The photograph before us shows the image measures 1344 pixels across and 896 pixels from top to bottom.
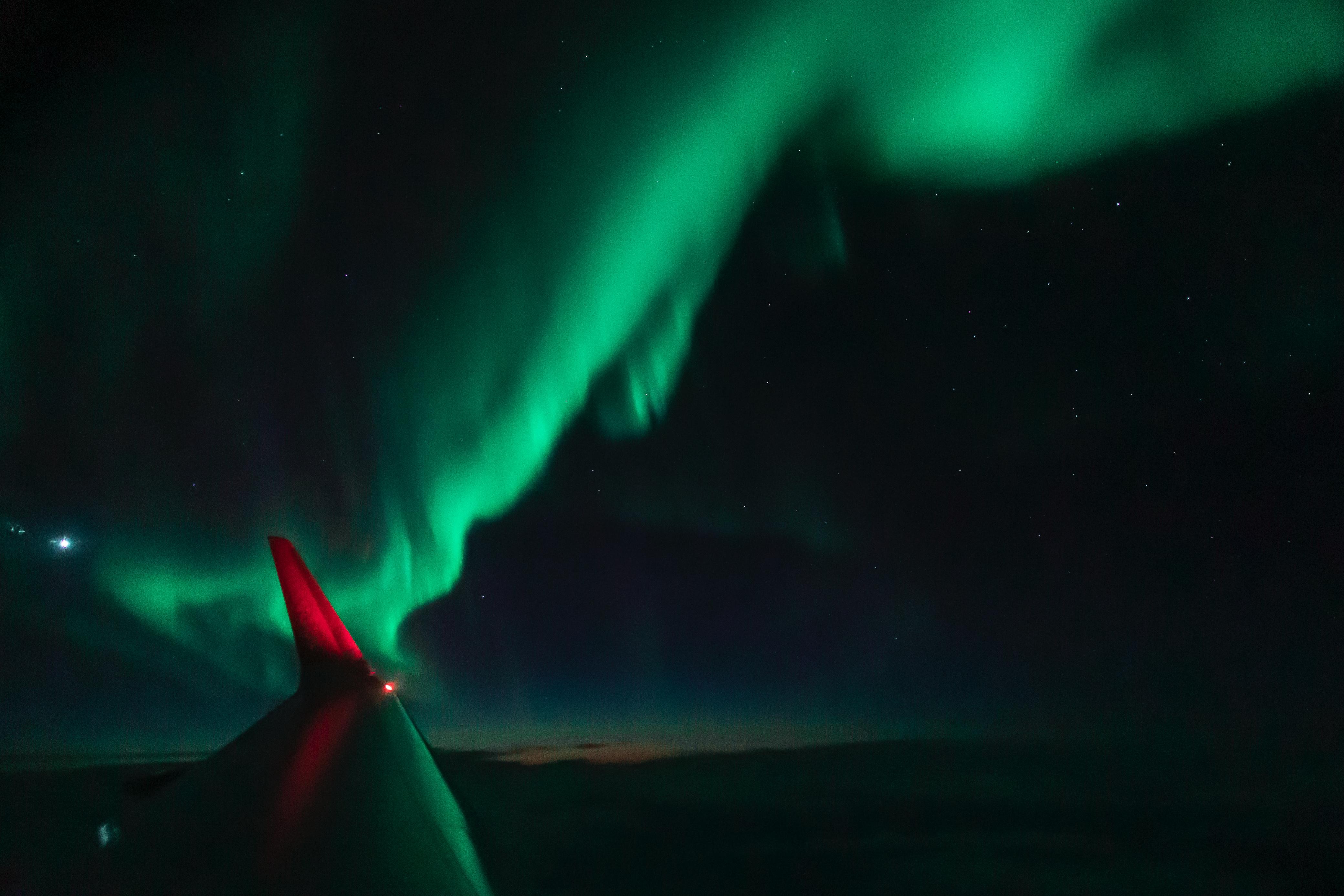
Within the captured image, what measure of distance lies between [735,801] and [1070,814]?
1937 inches

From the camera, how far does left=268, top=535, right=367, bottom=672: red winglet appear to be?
10.3 m

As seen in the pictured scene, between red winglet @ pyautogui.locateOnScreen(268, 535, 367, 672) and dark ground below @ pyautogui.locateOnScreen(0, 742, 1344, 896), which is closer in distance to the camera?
red winglet @ pyautogui.locateOnScreen(268, 535, 367, 672)

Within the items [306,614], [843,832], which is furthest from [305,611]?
[843,832]

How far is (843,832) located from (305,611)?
7839 cm

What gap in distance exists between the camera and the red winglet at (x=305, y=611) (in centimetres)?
1026

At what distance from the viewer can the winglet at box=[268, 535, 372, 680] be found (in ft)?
33.7

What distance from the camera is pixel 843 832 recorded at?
7312 centimetres

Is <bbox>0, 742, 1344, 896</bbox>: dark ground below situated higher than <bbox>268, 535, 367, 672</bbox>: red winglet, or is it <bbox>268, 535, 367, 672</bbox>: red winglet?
<bbox>268, 535, 367, 672</bbox>: red winglet

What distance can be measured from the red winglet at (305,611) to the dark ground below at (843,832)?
8.24 feet

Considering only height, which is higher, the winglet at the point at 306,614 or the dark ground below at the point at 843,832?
the winglet at the point at 306,614

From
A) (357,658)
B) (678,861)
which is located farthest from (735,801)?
(357,658)

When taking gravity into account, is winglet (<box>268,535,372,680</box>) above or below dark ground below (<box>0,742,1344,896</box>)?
above

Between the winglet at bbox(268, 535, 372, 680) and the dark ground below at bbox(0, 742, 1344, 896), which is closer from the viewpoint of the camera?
the winglet at bbox(268, 535, 372, 680)

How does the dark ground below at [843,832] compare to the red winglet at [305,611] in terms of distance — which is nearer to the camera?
the red winglet at [305,611]
